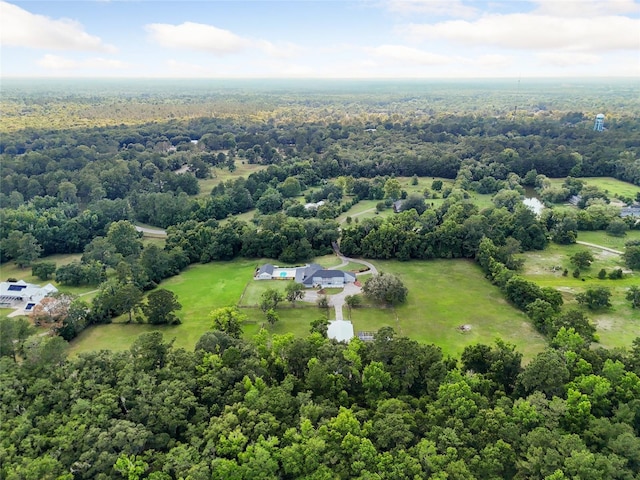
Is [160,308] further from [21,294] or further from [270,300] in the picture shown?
[21,294]

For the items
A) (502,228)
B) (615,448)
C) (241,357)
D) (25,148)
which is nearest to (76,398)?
(241,357)

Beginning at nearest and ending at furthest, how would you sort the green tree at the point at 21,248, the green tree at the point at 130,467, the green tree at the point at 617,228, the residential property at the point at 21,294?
the green tree at the point at 130,467 < the residential property at the point at 21,294 < the green tree at the point at 21,248 < the green tree at the point at 617,228

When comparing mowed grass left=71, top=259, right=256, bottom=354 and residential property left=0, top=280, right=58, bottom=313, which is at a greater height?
residential property left=0, top=280, right=58, bottom=313

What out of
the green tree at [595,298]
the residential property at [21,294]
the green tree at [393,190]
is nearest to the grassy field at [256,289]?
the residential property at [21,294]

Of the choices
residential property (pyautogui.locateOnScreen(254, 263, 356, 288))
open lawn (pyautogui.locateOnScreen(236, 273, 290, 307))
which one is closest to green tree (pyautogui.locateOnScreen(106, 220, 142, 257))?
open lawn (pyautogui.locateOnScreen(236, 273, 290, 307))

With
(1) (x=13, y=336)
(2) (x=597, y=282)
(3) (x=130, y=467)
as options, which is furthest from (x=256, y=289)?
(2) (x=597, y=282)

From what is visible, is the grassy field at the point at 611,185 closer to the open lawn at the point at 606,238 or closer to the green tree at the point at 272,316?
the open lawn at the point at 606,238

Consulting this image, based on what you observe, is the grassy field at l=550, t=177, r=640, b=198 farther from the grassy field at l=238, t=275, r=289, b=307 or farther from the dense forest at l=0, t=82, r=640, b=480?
the grassy field at l=238, t=275, r=289, b=307
